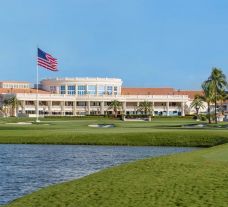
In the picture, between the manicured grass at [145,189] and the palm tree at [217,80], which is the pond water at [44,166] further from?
the palm tree at [217,80]

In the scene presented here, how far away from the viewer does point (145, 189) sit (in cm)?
1681

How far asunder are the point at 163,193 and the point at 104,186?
2.39 metres

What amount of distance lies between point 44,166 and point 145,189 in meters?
13.2

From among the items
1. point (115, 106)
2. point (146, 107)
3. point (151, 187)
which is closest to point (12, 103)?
point (115, 106)

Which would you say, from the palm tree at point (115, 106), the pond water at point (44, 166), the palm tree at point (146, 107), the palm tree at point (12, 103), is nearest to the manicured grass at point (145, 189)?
the pond water at point (44, 166)

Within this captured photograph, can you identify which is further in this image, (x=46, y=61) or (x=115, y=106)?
(x=115, y=106)

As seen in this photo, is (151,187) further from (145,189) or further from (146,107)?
(146,107)

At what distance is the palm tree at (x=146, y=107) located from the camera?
18212cm

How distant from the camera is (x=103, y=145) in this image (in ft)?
154

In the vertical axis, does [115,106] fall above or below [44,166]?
above

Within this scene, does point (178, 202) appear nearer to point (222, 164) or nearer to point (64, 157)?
point (222, 164)

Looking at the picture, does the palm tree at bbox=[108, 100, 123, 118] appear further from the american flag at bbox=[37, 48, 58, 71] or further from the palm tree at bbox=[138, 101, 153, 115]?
the american flag at bbox=[37, 48, 58, 71]

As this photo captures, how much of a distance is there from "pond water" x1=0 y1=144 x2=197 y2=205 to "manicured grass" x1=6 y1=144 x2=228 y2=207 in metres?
2.38

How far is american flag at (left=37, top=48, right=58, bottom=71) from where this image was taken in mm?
Result: 92188
